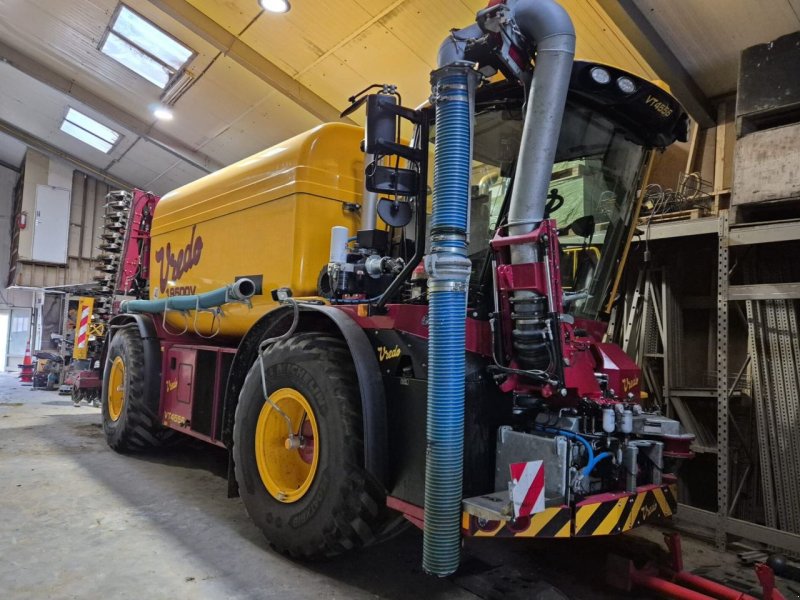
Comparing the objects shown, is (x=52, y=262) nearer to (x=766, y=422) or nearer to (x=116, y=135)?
(x=116, y=135)

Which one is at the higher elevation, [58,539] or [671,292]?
[671,292]

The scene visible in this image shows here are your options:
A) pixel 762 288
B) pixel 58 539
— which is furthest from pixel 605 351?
pixel 58 539

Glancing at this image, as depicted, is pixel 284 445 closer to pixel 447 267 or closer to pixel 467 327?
pixel 467 327

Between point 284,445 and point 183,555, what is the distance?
0.75 meters

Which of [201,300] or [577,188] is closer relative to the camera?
[577,188]

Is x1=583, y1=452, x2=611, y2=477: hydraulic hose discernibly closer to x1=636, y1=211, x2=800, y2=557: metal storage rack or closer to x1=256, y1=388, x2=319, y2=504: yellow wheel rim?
x1=256, y1=388, x2=319, y2=504: yellow wheel rim

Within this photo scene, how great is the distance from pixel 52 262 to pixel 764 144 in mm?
17778

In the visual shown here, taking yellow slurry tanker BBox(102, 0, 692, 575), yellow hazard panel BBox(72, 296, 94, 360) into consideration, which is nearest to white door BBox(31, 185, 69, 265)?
yellow hazard panel BBox(72, 296, 94, 360)

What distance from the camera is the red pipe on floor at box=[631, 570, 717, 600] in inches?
91.2

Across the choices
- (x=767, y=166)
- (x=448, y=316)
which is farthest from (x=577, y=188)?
(x=767, y=166)

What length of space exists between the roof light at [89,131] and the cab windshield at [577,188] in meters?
12.6

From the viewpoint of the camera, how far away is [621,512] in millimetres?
2287

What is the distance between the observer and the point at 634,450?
2387 mm

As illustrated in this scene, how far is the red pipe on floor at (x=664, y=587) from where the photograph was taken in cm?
232
